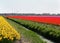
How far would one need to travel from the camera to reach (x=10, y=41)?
1101 centimetres

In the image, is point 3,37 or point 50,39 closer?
point 3,37

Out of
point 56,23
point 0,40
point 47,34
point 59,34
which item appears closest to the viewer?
point 0,40

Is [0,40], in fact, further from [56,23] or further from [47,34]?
[56,23]

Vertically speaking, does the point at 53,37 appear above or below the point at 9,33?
below

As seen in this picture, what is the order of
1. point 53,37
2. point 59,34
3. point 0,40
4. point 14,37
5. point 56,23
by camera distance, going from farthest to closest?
point 56,23 → point 53,37 → point 59,34 → point 14,37 → point 0,40

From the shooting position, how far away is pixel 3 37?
426 inches

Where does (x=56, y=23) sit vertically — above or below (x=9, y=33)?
below

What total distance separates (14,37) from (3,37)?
80cm

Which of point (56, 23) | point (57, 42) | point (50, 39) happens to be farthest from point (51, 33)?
point (56, 23)

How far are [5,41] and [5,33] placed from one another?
357mm

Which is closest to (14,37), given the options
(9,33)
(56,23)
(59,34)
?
(9,33)

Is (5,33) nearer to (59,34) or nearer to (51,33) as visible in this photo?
(59,34)

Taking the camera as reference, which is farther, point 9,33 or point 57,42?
point 57,42

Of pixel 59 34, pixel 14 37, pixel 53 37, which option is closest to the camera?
pixel 14 37
